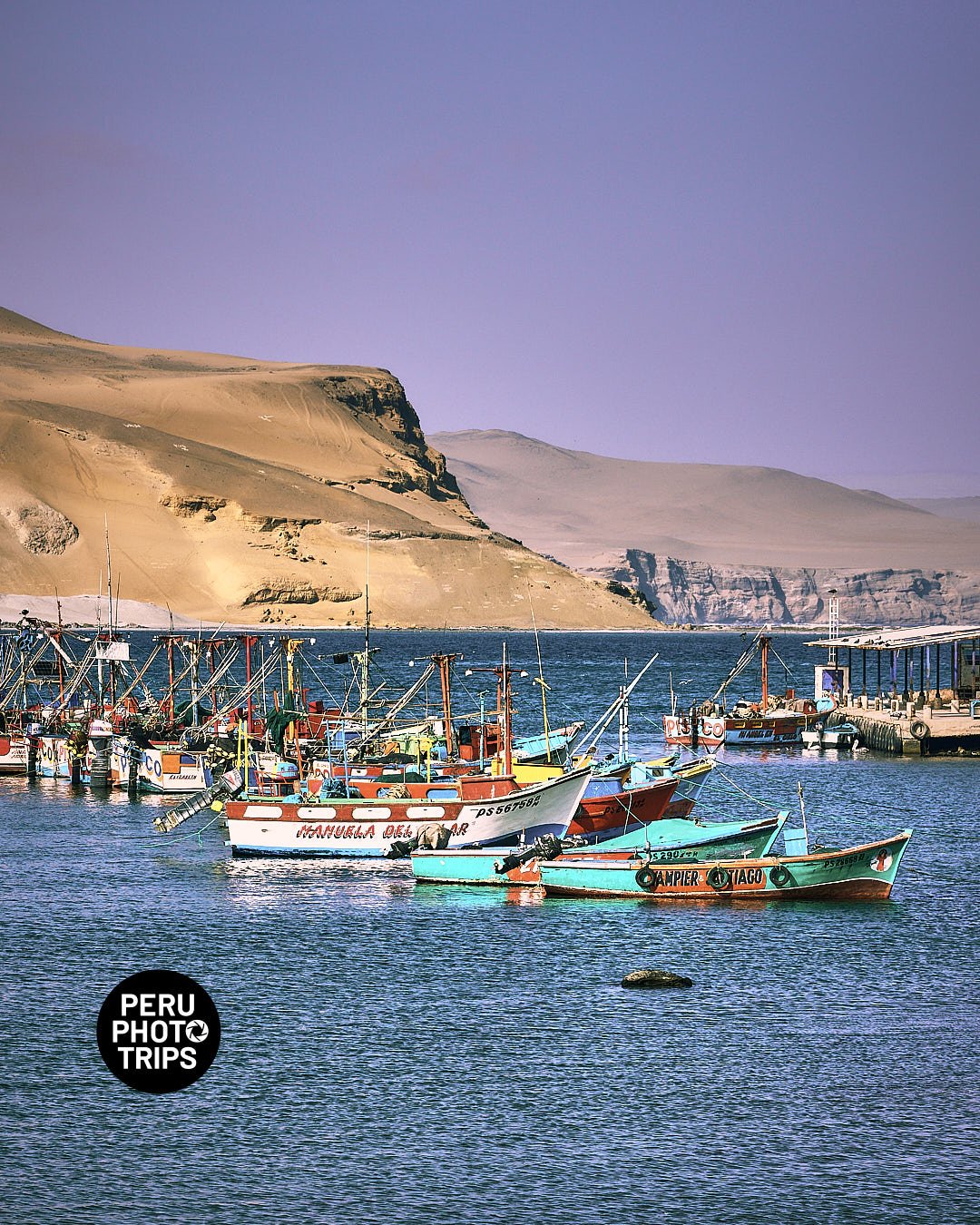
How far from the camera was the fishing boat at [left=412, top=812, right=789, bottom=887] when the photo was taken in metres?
50.0

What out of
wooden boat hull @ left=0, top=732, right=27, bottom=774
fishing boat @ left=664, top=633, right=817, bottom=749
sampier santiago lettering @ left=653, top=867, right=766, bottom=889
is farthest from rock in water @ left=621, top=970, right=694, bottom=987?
fishing boat @ left=664, top=633, right=817, bottom=749

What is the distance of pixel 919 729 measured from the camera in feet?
323

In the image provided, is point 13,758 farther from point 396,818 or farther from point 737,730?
point 737,730

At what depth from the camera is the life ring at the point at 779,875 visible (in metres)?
48.6

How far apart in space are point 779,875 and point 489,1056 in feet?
56.7

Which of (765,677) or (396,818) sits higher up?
(765,677)

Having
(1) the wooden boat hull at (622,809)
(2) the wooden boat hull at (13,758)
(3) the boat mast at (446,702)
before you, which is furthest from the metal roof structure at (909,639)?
(2) the wooden boat hull at (13,758)

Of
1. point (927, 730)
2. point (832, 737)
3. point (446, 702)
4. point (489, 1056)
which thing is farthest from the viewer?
point (832, 737)

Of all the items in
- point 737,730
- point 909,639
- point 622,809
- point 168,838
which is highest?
point 909,639

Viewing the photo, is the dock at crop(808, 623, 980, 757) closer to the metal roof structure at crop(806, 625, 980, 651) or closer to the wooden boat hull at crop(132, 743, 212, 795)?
the metal roof structure at crop(806, 625, 980, 651)

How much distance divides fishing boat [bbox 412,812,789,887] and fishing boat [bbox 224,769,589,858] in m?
2.98
